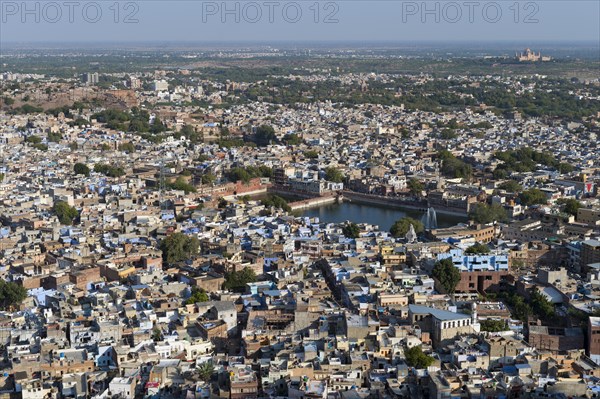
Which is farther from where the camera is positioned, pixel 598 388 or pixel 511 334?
pixel 511 334

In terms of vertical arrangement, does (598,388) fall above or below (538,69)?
below

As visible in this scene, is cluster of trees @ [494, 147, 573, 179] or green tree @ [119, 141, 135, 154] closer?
cluster of trees @ [494, 147, 573, 179]

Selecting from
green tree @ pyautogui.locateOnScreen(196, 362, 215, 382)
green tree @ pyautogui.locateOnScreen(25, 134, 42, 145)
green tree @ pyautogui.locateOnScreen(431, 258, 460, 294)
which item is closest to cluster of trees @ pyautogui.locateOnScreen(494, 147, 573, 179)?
green tree @ pyautogui.locateOnScreen(431, 258, 460, 294)

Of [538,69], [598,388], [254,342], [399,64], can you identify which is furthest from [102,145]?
[399,64]

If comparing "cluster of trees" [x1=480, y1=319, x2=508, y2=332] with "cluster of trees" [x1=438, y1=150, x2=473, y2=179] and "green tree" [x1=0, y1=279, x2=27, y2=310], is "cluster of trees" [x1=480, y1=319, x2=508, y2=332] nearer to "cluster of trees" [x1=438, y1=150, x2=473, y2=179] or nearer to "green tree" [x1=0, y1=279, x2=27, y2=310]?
"green tree" [x1=0, y1=279, x2=27, y2=310]

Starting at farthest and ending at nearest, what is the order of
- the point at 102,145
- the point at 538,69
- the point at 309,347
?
the point at 538,69 < the point at 102,145 < the point at 309,347

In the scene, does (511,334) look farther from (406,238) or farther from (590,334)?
(406,238)
